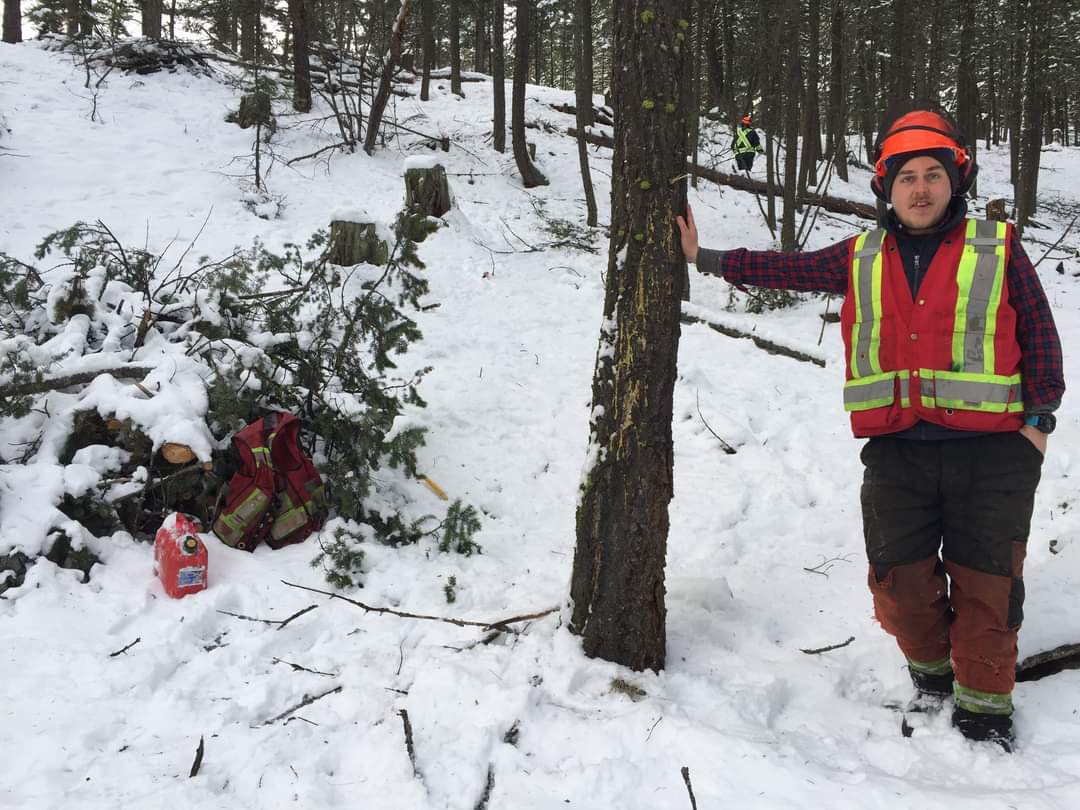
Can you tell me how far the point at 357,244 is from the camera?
7680 mm

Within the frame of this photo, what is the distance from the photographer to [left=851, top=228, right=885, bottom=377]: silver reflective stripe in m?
2.50

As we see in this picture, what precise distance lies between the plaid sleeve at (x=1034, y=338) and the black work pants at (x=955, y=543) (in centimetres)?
16

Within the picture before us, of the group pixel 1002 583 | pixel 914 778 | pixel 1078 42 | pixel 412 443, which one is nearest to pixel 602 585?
pixel 914 778

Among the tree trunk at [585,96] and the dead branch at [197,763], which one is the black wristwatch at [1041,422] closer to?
the dead branch at [197,763]

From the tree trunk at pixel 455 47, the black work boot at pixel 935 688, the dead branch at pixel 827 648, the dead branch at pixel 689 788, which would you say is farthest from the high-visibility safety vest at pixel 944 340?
the tree trunk at pixel 455 47

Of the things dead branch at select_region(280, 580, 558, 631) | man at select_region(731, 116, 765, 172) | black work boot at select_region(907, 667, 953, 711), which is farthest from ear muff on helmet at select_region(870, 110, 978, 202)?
man at select_region(731, 116, 765, 172)

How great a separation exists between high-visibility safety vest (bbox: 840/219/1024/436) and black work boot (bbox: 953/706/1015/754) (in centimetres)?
101

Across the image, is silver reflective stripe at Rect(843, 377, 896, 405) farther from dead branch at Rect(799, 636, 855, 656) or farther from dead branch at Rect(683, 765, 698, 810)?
dead branch at Rect(683, 765, 698, 810)

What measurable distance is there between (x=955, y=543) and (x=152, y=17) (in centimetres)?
2195

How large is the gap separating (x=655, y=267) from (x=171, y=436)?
9.21 feet

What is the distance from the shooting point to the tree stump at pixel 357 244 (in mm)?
7551

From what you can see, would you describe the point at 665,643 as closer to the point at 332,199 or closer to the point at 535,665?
the point at 535,665

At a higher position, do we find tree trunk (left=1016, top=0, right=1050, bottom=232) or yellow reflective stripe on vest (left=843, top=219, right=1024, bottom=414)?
tree trunk (left=1016, top=0, right=1050, bottom=232)

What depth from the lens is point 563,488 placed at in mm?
5035
